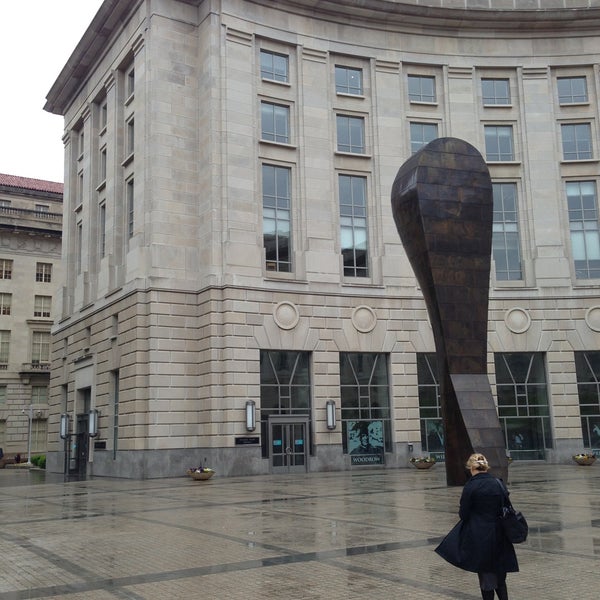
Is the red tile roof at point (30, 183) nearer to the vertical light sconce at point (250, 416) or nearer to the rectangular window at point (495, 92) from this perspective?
the rectangular window at point (495, 92)

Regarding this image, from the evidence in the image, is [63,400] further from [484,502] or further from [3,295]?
[484,502]

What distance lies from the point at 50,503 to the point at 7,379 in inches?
1902

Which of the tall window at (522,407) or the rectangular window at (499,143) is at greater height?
the rectangular window at (499,143)

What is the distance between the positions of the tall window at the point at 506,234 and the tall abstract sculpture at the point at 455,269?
61.8ft

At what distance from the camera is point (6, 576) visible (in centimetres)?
1062

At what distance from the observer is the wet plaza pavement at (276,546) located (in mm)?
9422

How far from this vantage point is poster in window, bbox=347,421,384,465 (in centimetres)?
3816

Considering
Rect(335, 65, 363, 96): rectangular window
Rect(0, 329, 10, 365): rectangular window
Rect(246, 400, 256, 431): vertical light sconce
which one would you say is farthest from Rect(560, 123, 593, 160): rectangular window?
Rect(0, 329, 10, 365): rectangular window

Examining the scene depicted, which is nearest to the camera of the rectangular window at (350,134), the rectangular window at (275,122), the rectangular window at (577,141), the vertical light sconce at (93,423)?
the vertical light sconce at (93,423)

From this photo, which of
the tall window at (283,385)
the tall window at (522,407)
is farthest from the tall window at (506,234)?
the tall window at (283,385)

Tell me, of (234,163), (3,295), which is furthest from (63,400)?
(3,295)

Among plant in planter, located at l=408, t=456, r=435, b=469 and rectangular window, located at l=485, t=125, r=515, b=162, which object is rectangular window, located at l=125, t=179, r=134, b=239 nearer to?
plant in planter, located at l=408, t=456, r=435, b=469

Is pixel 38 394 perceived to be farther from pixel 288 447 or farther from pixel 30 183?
pixel 288 447

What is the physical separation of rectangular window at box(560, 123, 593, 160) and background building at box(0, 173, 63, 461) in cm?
4556
